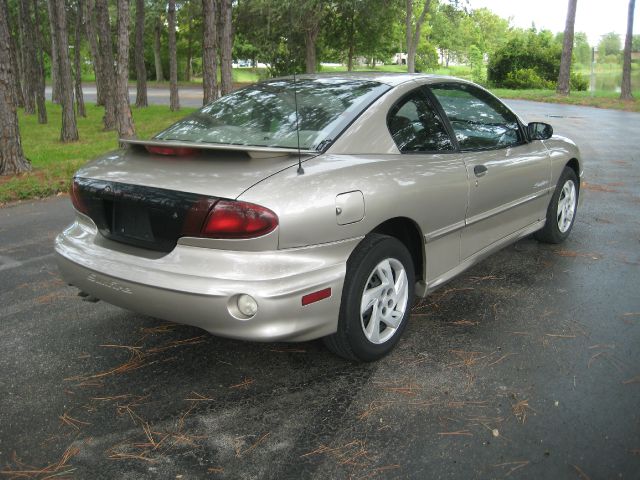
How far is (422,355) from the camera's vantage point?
3.47 metres

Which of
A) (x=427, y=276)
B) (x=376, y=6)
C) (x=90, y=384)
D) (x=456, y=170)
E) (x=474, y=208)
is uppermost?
(x=376, y=6)

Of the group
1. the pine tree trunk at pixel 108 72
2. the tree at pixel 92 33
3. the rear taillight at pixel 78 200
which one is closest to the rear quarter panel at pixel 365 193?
the rear taillight at pixel 78 200

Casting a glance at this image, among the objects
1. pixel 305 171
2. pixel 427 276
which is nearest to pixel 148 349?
pixel 305 171

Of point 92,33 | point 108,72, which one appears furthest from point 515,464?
point 92,33

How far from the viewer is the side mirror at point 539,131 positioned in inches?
190

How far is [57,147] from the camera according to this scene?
13.5 m

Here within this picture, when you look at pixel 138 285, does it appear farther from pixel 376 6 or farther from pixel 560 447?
pixel 376 6

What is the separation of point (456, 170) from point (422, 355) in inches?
46.2

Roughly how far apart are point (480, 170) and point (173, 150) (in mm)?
2009

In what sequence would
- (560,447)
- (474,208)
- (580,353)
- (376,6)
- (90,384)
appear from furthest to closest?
(376,6)
(474,208)
(580,353)
(90,384)
(560,447)

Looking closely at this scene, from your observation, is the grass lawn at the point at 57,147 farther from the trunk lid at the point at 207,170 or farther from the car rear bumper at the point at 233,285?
the car rear bumper at the point at 233,285

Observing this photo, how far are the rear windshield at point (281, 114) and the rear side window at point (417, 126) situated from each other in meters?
0.17

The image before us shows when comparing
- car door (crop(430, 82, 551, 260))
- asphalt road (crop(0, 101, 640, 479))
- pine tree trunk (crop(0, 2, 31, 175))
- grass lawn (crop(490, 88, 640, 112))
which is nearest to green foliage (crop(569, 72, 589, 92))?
grass lawn (crop(490, 88, 640, 112))

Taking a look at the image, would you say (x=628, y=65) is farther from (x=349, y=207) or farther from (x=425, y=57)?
(x=425, y=57)
